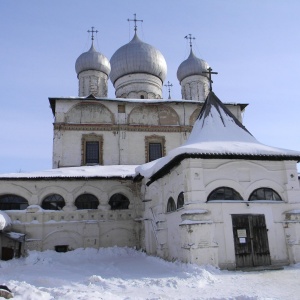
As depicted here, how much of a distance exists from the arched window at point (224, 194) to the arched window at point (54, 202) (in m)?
7.40

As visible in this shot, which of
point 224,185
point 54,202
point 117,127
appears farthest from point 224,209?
point 117,127

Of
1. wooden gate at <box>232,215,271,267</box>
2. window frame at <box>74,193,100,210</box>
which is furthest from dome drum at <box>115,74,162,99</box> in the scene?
wooden gate at <box>232,215,271,267</box>

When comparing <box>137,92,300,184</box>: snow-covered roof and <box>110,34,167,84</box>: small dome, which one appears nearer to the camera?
<box>137,92,300,184</box>: snow-covered roof

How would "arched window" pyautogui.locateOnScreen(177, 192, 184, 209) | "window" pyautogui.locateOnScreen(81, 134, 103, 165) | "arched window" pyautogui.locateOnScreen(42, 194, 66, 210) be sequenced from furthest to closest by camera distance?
"window" pyautogui.locateOnScreen(81, 134, 103, 165) < "arched window" pyautogui.locateOnScreen(42, 194, 66, 210) < "arched window" pyautogui.locateOnScreen(177, 192, 184, 209)

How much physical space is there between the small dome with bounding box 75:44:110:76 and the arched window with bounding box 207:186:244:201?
14.5 metres

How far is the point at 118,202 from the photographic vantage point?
629 inches

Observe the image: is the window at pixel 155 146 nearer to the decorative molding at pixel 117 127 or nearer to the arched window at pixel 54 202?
the decorative molding at pixel 117 127

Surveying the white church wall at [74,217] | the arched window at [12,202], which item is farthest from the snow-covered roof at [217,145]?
the arched window at [12,202]

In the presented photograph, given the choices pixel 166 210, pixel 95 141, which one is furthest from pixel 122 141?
pixel 166 210

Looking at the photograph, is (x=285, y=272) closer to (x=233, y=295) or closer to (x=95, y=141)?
(x=233, y=295)

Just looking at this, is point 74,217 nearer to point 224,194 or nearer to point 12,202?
point 12,202

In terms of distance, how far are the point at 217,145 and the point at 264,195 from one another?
6.66 ft

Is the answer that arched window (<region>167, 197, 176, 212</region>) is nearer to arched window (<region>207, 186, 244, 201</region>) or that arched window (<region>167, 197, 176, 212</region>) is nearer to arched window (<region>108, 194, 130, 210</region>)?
arched window (<region>207, 186, 244, 201</region>)

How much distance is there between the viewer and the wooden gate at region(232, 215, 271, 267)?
10.1 meters
